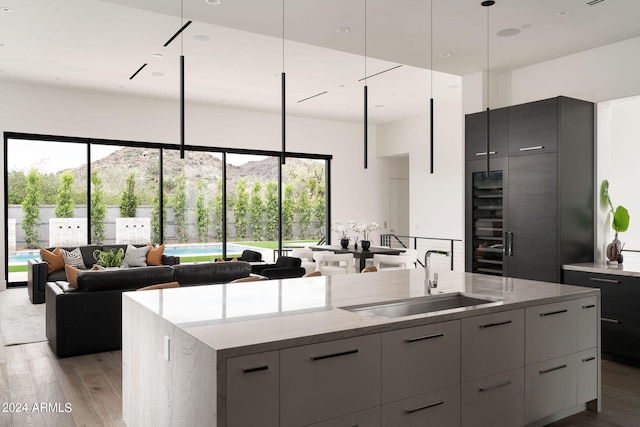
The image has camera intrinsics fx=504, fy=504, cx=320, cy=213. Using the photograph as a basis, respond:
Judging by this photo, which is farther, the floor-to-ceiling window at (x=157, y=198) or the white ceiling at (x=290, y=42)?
the floor-to-ceiling window at (x=157, y=198)

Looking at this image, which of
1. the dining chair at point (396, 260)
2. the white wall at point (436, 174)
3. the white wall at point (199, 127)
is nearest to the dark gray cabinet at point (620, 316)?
the dining chair at point (396, 260)

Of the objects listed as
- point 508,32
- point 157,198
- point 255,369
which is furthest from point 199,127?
point 255,369

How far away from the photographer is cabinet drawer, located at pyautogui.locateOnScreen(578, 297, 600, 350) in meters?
3.38

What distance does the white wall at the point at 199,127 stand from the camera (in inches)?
348

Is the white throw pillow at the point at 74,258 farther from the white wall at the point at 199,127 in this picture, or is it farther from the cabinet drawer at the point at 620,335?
the cabinet drawer at the point at 620,335

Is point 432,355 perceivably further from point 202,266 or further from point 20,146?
point 20,146

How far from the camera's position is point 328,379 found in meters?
2.23

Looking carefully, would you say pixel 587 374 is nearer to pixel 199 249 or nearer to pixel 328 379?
pixel 328 379

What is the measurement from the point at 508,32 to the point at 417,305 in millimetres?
3185

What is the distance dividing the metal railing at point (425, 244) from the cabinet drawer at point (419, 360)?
671 cm

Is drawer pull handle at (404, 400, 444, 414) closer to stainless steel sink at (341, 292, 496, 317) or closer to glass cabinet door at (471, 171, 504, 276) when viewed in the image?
stainless steel sink at (341, 292, 496, 317)

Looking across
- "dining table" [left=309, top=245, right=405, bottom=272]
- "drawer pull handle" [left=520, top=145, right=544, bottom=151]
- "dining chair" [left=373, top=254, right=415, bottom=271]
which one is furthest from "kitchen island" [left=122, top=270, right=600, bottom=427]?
"dining table" [left=309, top=245, right=405, bottom=272]

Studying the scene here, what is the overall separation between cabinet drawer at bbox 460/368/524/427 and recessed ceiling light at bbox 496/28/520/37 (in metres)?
3.34

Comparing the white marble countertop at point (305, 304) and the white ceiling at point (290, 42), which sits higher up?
the white ceiling at point (290, 42)
